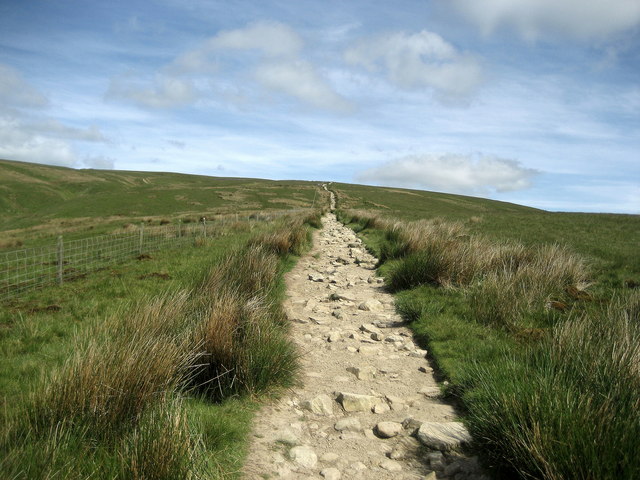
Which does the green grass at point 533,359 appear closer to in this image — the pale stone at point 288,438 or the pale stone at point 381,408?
the pale stone at point 381,408

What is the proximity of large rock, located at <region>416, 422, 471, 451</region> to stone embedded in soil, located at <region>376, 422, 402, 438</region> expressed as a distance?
0.20 meters

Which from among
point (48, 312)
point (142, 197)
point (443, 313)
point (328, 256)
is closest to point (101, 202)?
point (142, 197)

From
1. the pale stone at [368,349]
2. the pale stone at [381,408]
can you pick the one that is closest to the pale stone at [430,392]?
the pale stone at [381,408]

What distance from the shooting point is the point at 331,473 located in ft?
10.2

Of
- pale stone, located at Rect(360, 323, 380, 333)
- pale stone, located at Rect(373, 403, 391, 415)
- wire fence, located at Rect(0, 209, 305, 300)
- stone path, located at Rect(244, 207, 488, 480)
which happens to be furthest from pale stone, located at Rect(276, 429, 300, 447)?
wire fence, located at Rect(0, 209, 305, 300)

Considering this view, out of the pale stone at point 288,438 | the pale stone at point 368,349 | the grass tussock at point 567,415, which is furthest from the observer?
the pale stone at point 368,349

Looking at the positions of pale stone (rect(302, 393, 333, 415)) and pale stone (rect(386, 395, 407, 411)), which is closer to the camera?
pale stone (rect(302, 393, 333, 415))

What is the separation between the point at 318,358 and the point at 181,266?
7257 millimetres

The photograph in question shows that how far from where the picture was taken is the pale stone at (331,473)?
10.1 feet

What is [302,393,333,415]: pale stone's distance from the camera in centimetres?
409

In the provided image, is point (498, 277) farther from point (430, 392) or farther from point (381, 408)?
point (381, 408)

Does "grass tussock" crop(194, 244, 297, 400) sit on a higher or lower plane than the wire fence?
higher

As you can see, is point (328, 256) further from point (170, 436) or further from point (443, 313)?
point (170, 436)

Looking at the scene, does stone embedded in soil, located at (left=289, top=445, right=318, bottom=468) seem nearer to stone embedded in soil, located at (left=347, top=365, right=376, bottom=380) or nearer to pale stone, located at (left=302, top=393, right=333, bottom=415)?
pale stone, located at (left=302, top=393, right=333, bottom=415)
